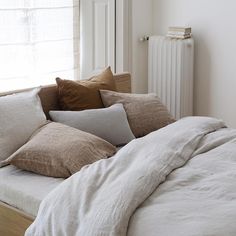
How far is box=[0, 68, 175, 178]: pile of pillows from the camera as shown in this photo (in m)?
2.66

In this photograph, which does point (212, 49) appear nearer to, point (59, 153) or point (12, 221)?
point (59, 153)

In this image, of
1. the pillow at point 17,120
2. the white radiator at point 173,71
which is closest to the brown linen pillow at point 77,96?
the pillow at point 17,120

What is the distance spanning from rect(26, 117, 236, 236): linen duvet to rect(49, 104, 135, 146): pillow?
0.45 metres

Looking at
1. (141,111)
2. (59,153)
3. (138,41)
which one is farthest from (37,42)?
(59,153)

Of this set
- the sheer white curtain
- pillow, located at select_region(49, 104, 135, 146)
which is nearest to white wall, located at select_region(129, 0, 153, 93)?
the sheer white curtain

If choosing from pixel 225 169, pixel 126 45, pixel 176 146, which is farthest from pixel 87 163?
pixel 126 45

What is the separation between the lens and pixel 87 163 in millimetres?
2641

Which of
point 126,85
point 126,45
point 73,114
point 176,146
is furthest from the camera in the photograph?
point 126,45

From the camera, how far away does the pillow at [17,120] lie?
2816 mm

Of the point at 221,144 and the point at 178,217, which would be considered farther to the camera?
the point at 221,144

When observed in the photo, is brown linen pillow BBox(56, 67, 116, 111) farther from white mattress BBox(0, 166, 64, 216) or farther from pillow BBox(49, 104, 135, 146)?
white mattress BBox(0, 166, 64, 216)

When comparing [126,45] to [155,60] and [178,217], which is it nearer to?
[155,60]

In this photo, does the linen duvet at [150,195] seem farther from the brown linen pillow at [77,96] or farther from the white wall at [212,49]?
the white wall at [212,49]

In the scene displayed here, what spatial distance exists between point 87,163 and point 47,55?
184 centimetres
